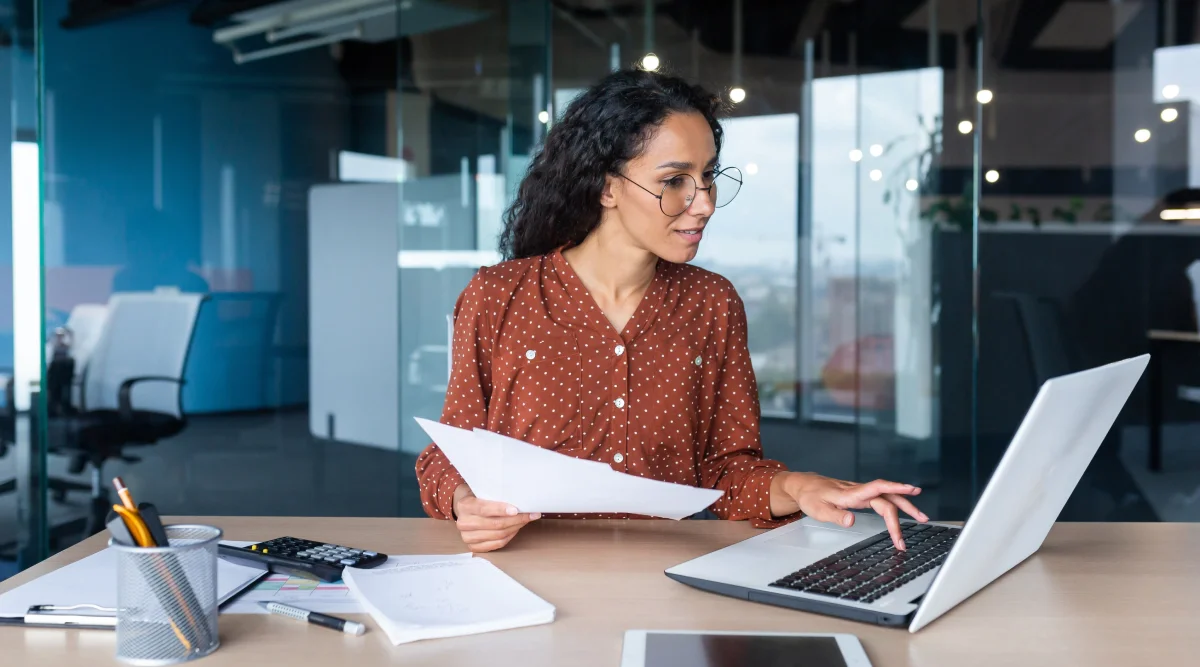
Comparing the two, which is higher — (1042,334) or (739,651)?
(1042,334)

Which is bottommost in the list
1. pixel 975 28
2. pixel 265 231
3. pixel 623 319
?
pixel 623 319

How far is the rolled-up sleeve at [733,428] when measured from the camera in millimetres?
1646

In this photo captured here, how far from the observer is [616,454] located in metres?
1.76

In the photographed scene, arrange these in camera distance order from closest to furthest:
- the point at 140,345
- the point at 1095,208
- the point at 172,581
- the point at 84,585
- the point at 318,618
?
the point at 172,581 < the point at 318,618 < the point at 84,585 < the point at 140,345 < the point at 1095,208

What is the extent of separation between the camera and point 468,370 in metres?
1.76

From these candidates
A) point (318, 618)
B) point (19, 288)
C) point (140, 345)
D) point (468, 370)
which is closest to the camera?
point (318, 618)

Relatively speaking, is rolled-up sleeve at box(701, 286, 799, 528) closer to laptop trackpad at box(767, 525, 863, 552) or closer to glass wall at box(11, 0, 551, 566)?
laptop trackpad at box(767, 525, 863, 552)

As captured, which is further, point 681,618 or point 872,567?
point 872,567

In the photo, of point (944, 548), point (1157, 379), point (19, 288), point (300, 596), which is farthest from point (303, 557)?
point (1157, 379)

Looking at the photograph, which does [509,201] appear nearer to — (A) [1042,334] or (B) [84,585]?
(A) [1042,334]

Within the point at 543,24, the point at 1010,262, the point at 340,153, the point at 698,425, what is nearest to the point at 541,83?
the point at 543,24

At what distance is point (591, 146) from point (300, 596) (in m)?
0.99

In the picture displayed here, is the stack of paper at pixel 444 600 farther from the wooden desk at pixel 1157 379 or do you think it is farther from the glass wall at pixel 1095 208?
the wooden desk at pixel 1157 379

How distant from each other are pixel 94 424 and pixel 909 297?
2.96 m
